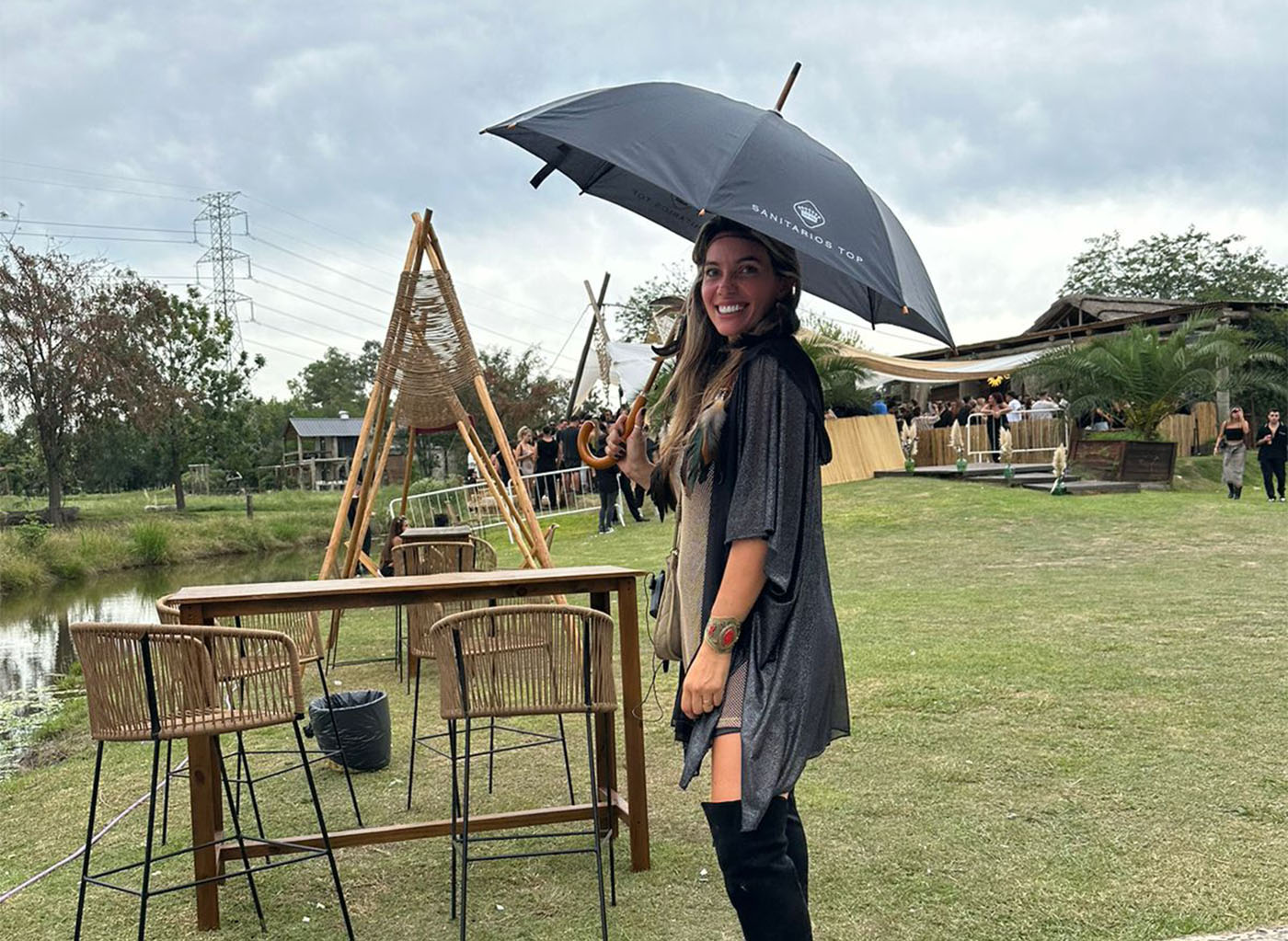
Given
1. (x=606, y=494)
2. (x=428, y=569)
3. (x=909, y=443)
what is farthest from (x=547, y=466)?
(x=428, y=569)

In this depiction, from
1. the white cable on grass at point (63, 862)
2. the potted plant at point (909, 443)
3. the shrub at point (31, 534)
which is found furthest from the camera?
the potted plant at point (909, 443)

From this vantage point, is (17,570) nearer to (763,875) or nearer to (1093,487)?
(1093,487)

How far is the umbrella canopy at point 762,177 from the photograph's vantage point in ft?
7.43

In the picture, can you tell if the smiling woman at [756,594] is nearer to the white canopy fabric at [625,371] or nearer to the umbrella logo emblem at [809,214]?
the umbrella logo emblem at [809,214]

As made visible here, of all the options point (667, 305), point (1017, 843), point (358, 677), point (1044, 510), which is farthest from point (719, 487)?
point (1044, 510)

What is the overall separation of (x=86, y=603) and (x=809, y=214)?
14824 millimetres

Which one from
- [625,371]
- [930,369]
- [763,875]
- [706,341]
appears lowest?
[763,875]

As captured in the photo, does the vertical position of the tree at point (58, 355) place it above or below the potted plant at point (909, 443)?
above

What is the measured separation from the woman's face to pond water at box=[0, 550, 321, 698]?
8.45 m

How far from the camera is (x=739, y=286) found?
230cm

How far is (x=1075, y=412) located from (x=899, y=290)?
18.2 meters

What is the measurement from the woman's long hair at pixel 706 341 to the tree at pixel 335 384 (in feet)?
260

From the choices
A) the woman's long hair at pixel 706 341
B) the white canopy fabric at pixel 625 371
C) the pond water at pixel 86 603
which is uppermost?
the white canopy fabric at pixel 625 371

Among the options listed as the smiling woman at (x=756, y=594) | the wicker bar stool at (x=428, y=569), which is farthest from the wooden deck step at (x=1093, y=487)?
the smiling woman at (x=756, y=594)
